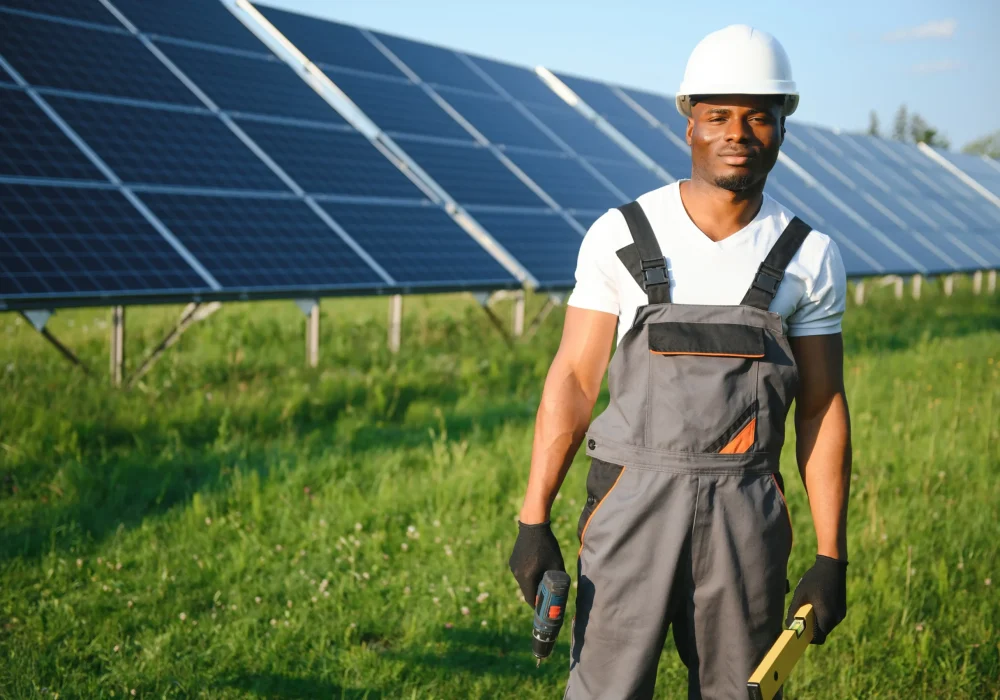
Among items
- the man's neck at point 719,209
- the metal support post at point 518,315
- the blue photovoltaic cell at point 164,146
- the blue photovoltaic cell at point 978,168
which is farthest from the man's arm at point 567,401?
the blue photovoltaic cell at point 978,168

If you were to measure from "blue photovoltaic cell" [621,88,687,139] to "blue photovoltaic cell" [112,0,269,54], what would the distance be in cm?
803

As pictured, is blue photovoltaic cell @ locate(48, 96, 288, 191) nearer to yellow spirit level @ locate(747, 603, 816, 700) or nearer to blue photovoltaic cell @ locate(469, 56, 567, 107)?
blue photovoltaic cell @ locate(469, 56, 567, 107)

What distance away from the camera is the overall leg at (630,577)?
7.26ft

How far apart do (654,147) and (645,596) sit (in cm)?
1268

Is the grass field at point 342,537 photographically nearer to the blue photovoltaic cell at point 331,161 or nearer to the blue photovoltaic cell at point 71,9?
the blue photovoltaic cell at point 331,161

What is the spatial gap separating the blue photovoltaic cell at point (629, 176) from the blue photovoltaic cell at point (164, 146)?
203 inches

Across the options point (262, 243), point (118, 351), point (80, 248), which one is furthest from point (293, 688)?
point (262, 243)

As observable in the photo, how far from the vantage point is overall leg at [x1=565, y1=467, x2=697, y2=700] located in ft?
7.26

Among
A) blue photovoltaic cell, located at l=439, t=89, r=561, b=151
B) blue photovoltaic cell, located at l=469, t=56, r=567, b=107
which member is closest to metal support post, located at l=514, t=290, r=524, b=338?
blue photovoltaic cell, located at l=439, t=89, r=561, b=151

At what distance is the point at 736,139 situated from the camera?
2236mm

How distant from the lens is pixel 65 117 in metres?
7.05

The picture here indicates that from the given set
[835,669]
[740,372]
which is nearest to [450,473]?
[835,669]

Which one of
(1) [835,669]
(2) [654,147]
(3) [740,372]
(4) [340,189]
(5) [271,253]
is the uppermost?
(2) [654,147]

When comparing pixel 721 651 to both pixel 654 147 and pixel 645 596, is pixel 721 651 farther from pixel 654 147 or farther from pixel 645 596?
pixel 654 147
